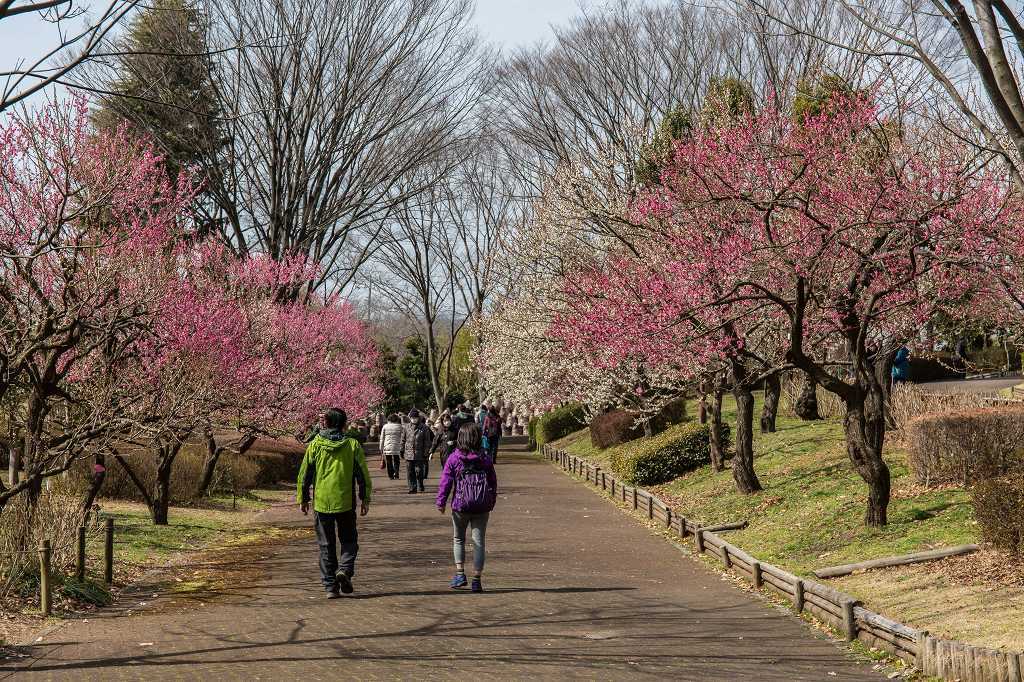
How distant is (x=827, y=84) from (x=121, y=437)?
53.9 feet

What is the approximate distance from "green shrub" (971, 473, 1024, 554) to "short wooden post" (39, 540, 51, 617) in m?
8.66

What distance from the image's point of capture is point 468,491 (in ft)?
37.9

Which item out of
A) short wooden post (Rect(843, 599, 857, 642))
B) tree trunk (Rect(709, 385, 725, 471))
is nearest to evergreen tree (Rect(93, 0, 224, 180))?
tree trunk (Rect(709, 385, 725, 471))

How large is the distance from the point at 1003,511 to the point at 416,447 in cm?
1622

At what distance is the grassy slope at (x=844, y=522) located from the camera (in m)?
9.43

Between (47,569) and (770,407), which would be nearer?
(47,569)

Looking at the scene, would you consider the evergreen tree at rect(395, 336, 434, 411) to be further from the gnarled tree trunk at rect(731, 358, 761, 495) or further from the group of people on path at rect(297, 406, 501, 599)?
the group of people on path at rect(297, 406, 501, 599)

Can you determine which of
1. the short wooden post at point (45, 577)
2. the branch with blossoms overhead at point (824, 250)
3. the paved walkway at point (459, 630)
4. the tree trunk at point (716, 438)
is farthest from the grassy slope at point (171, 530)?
A: the tree trunk at point (716, 438)

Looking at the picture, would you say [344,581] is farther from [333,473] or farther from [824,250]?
[824,250]

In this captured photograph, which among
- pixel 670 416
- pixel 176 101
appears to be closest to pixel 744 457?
pixel 670 416

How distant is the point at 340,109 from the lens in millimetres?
27562

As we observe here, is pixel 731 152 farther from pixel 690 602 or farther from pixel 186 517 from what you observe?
pixel 186 517

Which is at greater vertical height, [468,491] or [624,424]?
[624,424]

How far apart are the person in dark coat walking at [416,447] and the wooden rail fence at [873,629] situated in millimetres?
10355
